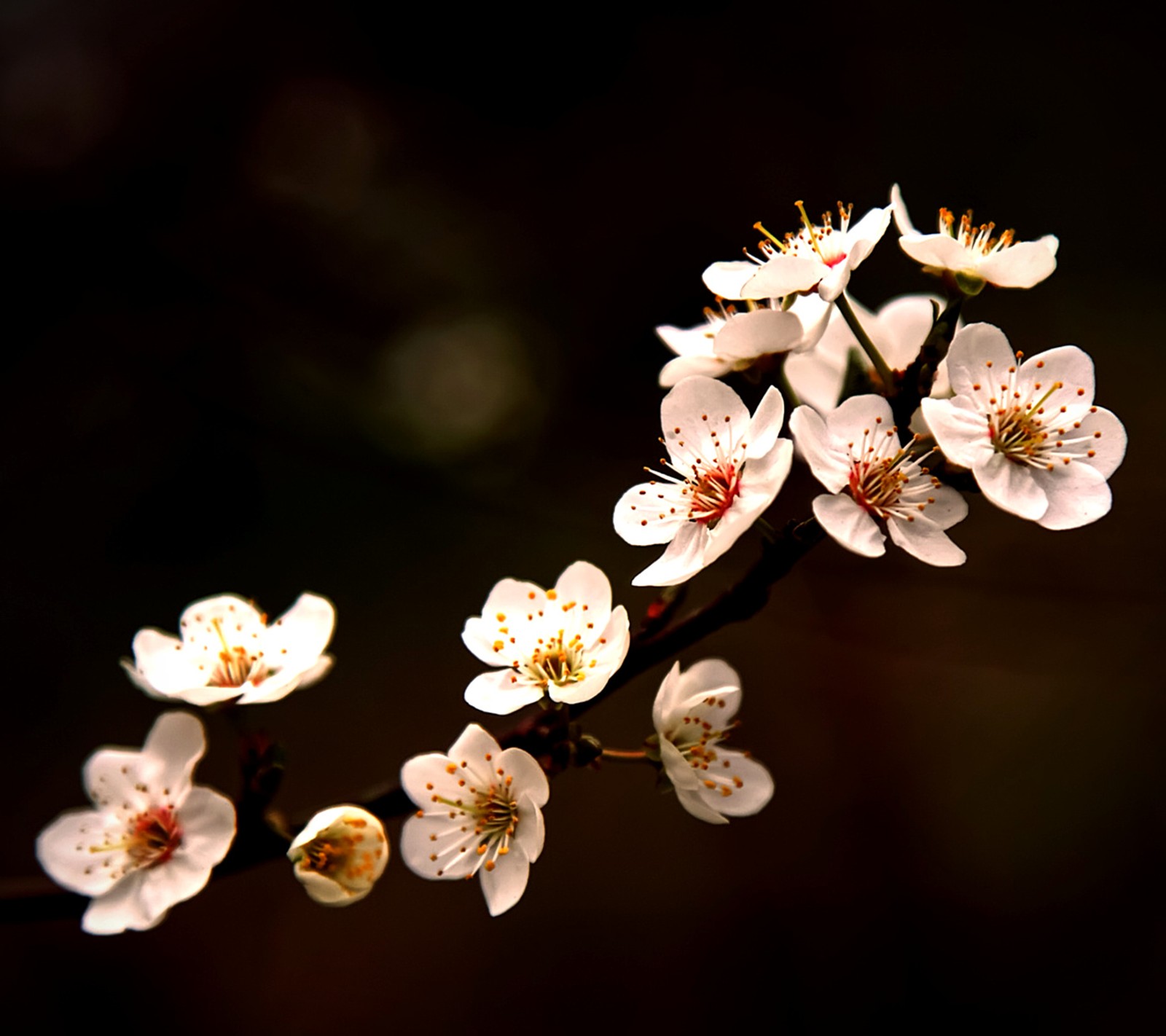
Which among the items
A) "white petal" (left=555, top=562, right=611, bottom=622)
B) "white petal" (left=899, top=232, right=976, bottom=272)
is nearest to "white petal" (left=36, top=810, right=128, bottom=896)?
"white petal" (left=555, top=562, right=611, bottom=622)

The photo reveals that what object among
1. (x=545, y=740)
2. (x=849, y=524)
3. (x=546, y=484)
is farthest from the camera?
(x=546, y=484)

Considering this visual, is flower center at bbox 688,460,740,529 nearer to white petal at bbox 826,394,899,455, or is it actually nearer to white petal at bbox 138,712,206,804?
white petal at bbox 826,394,899,455

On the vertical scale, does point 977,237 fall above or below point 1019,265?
above

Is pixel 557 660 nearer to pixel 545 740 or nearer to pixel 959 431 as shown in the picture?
pixel 545 740

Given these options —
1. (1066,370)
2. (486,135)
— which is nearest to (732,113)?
(486,135)

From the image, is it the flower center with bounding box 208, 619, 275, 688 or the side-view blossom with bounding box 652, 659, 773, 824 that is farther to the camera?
the flower center with bounding box 208, 619, 275, 688

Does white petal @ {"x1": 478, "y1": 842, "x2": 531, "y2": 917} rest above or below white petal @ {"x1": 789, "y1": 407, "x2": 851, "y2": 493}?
below

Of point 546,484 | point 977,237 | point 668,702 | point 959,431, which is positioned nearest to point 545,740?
point 668,702
